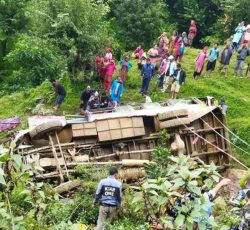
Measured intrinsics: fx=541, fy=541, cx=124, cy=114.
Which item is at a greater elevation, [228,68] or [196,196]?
[196,196]

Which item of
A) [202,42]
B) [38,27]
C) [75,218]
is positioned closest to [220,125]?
[75,218]

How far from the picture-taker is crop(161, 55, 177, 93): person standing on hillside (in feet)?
59.4

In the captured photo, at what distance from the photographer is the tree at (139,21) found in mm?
25094

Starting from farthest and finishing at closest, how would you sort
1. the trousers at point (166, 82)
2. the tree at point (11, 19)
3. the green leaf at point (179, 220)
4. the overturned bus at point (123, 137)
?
the tree at point (11, 19)
the trousers at point (166, 82)
the overturned bus at point (123, 137)
the green leaf at point (179, 220)

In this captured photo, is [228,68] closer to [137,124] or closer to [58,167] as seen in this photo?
[137,124]

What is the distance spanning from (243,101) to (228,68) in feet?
9.53

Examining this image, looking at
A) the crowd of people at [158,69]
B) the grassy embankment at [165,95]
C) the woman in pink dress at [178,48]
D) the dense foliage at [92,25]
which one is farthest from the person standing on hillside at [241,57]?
the dense foliage at [92,25]

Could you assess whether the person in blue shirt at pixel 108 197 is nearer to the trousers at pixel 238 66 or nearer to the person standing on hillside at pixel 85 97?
the person standing on hillside at pixel 85 97

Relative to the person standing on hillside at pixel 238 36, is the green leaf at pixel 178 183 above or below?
above

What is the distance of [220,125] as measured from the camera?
14641mm

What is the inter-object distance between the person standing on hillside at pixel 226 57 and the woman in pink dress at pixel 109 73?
4216 millimetres

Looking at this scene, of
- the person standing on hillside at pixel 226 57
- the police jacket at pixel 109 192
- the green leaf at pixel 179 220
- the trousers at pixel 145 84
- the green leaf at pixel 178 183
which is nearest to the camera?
the green leaf at pixel 179 220

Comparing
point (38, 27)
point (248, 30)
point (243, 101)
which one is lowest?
point (243, 101)

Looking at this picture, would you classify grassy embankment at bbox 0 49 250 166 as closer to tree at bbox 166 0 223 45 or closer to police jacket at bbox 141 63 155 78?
police jacket at bbox 141 63 155 78
